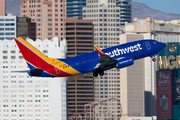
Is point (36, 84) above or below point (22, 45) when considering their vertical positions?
below

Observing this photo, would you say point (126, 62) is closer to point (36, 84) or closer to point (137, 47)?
point (137, 47)

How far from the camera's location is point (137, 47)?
13138 centimetres

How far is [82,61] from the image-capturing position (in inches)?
4926

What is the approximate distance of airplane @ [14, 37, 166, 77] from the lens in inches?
4889

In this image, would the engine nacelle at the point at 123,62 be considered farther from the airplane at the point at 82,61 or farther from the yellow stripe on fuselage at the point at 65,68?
the yellow stripe on fuselage at the point at 65,68

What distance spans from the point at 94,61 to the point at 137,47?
1330 centimetres

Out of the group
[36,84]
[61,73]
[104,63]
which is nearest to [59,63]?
[61,73]

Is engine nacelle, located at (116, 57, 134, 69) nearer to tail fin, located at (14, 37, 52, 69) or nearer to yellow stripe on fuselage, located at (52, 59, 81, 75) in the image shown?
yellow stripe on fuselage, located at (52, 59, 81, 75)

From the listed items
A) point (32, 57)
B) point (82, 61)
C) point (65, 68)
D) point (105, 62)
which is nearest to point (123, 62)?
point (105, 62)

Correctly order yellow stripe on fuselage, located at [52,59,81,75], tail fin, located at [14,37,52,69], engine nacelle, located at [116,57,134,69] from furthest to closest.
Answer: tail fin, located at [14,37,52,69] < engine nacelle, located at [116,57,134,69] < yellow stripe on fuselage, located at [52,59,81,75]

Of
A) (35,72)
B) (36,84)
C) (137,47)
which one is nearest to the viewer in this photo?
(35,72)

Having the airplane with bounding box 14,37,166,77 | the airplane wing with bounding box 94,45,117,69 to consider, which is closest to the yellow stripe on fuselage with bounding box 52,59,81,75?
the airplane with bounding box 14,37,166,77

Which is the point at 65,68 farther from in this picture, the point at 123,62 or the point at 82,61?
the point at 123,62

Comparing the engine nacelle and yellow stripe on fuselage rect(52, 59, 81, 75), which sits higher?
the engine nacelle
